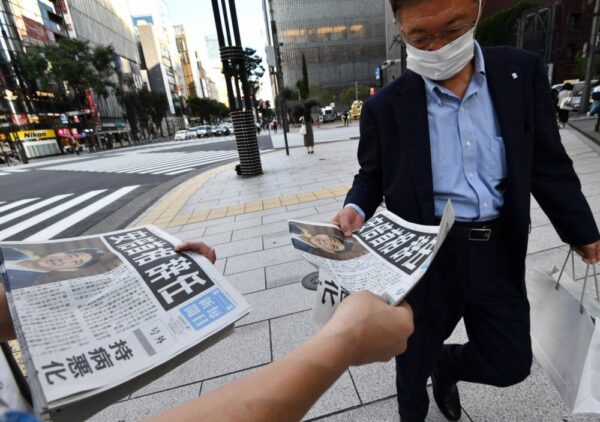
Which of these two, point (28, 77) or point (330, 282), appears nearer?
point (330, 282)

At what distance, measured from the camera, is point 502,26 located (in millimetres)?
28328

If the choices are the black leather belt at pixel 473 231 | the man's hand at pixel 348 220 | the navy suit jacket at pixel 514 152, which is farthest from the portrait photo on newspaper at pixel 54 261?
the black leather belt at pixel 473 231

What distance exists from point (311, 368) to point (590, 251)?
4.19 ft

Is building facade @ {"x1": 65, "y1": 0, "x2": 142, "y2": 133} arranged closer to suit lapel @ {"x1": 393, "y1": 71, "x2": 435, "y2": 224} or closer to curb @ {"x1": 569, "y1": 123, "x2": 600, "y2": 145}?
curb @ {"x1": 569, "y1": 123, "x2": 600, "y2": 145}

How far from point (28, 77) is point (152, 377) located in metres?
40.4

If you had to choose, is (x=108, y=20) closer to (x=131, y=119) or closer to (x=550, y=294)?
(x=131, y=119)

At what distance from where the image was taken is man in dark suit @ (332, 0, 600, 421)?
3.86 ft

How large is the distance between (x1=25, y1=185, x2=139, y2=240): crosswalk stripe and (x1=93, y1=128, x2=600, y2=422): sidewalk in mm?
1386

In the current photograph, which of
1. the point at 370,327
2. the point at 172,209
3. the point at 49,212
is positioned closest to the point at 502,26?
the point at 172,209

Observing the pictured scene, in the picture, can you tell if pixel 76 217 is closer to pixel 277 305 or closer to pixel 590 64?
pixel 277 305

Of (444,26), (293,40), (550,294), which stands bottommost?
(550,294)

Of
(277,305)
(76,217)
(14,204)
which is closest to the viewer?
(277,305)

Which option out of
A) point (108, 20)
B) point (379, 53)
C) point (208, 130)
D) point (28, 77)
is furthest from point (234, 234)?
point (379, 53)

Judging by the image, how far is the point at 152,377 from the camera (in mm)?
692
